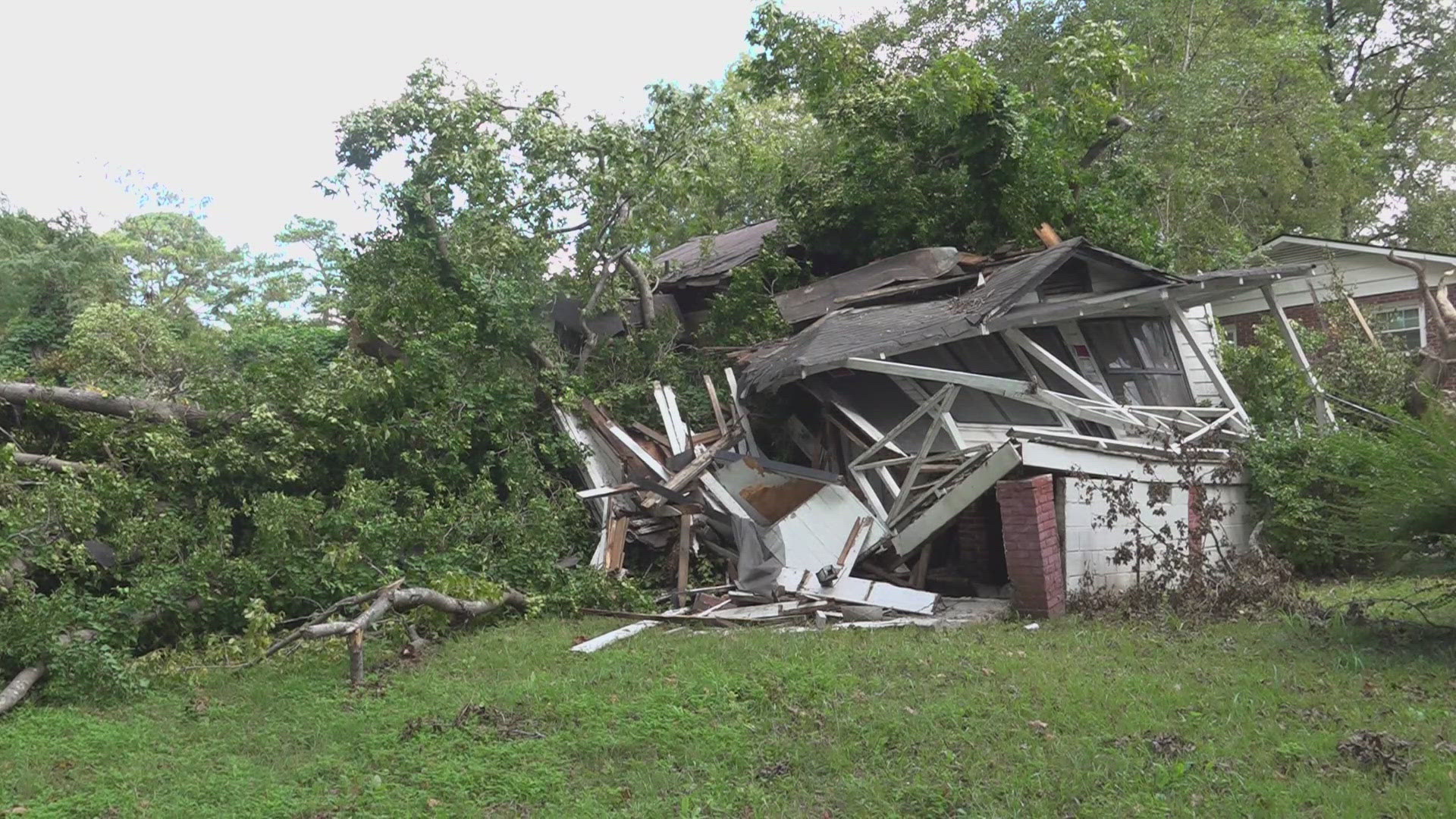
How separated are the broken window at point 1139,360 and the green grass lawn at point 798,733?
15.1 ft

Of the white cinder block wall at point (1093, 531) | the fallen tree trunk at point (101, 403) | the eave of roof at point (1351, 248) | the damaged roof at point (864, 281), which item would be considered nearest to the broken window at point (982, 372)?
the white cinder block wall at point (1093, 531)

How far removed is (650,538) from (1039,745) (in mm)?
5691

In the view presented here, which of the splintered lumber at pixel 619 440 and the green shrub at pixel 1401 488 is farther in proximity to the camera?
the splintered lumber at pixel 619 440

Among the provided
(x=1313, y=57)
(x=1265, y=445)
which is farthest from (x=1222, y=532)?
(x=1313, y=57)

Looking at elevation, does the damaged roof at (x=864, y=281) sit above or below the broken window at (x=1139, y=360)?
above

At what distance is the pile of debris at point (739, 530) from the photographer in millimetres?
8102

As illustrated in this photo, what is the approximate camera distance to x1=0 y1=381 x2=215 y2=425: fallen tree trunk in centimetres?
910

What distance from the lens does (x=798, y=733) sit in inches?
193

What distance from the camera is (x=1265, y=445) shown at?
31.7 ft

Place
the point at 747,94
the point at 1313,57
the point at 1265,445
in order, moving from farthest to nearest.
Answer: the point at 1313,57, the point at 747,94, the point at 1265,445

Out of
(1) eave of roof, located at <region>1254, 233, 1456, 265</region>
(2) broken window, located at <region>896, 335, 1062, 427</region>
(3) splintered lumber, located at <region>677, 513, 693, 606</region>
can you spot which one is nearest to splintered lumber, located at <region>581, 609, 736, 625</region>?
(3) splintered lumber, located at <region>677, 513, 693, 606</region>

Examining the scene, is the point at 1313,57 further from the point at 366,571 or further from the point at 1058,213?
the point at 366,571

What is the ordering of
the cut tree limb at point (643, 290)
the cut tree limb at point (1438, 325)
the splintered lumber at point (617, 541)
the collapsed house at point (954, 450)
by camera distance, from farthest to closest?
the cut tree limb at point (1438, 325)
the cut tree limb at point (643, 290)
the splintered lumber at point (617, 541)
the collapsed house at point (954, 450)

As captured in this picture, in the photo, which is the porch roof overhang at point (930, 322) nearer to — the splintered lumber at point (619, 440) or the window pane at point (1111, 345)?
the window pane at point (1111, 345)
